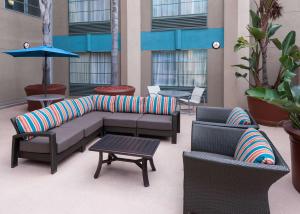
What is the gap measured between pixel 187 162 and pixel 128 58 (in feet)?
27.6

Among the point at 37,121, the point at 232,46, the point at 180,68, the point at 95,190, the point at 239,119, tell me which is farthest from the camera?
the point at 180,68

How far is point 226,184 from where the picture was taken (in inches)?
102

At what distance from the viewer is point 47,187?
12.0ft

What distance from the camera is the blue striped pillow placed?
17.3 feet

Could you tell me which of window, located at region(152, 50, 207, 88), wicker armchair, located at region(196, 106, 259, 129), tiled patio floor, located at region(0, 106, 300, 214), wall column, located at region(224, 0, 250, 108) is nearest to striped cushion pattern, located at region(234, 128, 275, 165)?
tiled patio floor, located at region(0, 106, 300, 214)

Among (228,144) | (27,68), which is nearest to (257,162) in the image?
(228,144)

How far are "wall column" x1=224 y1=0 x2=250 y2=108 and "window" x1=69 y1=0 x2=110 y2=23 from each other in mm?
5599

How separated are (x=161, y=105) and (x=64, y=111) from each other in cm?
242

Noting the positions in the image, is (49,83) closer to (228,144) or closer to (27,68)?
(27,68)

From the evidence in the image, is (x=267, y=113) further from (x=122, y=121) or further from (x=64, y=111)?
(x=64, y=111)

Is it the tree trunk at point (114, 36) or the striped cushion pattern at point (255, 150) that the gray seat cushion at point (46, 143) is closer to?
the striped cushion pattern at point (255, 150)

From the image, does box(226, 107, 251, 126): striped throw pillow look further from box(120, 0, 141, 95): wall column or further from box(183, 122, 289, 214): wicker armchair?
box(120, 0, 141, 95): wall column

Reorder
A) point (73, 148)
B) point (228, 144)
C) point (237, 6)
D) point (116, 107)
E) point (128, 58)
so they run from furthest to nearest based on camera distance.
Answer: point (128, 58) < point (237, 6) < point (116, 107) < point (73, 148) < point (228, 144)

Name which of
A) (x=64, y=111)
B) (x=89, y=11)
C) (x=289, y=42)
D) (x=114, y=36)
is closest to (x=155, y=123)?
(x=64, y=111)
